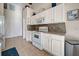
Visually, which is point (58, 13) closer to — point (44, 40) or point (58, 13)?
point (58, 13)

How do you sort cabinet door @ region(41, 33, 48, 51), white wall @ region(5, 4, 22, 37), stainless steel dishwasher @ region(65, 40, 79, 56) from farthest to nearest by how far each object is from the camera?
white wall @ region(5, 4, 22, 37) → cabinet door @ region(41, 33, 48, 51) → stainless steel dishwasher @ region(65, 40, 79, 56)

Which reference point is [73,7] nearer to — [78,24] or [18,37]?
[78,24]

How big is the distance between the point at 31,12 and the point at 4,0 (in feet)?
9.32

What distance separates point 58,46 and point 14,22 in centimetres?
162

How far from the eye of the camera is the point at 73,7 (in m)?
1.83

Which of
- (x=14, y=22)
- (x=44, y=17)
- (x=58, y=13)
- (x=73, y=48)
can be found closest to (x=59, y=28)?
(x=58, y=13)

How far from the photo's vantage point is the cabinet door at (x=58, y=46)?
6.03 feet

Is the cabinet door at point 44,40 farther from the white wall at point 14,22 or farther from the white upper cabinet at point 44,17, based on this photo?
the white wall at point 14,22

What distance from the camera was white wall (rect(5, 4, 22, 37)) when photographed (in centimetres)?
268

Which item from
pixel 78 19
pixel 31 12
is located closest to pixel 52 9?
pixel 78 19

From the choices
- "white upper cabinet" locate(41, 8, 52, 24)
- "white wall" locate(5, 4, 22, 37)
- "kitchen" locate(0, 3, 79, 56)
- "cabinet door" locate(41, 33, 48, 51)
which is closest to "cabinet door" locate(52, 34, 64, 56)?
"kitchen" locate(0, 3, 79, 56)

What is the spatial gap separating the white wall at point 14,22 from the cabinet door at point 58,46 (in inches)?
49.1

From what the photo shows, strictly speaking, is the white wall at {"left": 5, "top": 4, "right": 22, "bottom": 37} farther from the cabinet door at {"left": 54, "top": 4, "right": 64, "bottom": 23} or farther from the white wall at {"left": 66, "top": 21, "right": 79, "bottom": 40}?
the white wall at {"left": 66, "top": 21, "right": 79, "bottom": 40}

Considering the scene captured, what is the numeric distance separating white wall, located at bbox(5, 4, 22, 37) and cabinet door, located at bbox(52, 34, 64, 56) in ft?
4.09
